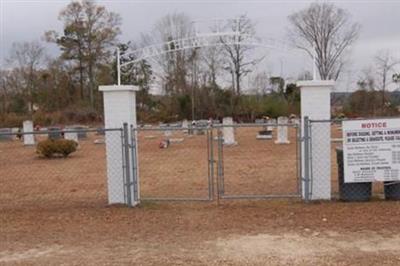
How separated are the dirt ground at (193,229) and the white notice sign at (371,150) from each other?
531 mm

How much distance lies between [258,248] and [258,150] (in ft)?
54.6

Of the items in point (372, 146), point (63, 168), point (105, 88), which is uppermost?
point (105, 88)

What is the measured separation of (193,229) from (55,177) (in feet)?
30.7

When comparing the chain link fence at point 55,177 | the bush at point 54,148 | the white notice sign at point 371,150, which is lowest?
the chain link fence at point 55,177

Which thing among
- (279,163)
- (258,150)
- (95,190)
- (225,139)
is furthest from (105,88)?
(225,139)

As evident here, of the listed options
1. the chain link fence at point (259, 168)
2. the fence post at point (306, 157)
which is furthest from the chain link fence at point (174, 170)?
the fence post at point (306, 157)

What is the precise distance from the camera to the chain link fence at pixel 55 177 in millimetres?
11195

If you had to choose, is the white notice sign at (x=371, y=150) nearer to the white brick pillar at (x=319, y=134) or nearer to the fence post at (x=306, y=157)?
the white brick pillar at (x=319, y=134)

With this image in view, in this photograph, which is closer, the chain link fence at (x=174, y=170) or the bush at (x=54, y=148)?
the chain link fence at (x=174, y=170)

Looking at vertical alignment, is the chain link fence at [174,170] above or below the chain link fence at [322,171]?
below

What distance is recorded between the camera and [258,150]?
78.3ft

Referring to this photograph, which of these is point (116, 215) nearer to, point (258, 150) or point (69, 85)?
point (258, 150)

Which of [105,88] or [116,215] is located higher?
[105,88]

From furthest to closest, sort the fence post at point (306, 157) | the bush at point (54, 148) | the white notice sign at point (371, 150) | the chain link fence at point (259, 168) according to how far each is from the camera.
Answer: the bush at point (54, 148), the chain link fence at point (259, 168), the fence post at point (306, 157), the white notice sign at point (371, 150)
